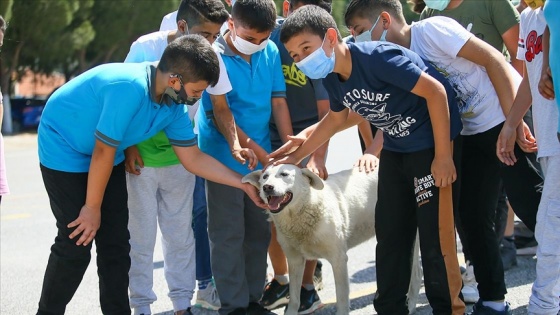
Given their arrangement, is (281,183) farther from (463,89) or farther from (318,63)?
(463,89)

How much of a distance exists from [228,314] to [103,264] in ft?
2.87

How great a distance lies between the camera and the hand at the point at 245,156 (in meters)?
4.86

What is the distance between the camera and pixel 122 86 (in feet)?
13.9

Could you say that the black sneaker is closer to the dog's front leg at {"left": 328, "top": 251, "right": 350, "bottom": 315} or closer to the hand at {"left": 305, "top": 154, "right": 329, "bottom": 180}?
the dog's front leg at {"left": 328, "top": 251, "right": 350, "bottom": 315}

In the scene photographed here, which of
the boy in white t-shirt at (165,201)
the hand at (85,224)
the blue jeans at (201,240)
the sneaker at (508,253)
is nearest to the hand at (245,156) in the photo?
the boy in white t-shirt at (165,201)

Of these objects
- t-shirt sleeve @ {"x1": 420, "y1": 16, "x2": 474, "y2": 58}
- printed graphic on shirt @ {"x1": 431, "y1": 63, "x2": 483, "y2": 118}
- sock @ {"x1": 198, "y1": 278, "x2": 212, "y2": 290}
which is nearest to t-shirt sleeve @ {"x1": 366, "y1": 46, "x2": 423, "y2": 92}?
t-shirt sleeve @ {"x1": 420, "y1": 16, "x2": 474, "y2": 58}

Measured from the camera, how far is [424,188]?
14.3ft

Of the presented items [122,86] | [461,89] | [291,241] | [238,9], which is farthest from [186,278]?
[461,89]

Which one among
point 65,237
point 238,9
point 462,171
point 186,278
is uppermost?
point 238,9

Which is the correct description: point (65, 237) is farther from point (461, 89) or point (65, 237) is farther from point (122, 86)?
point (461, 89)

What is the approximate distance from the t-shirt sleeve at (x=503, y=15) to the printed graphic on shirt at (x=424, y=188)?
193 cm

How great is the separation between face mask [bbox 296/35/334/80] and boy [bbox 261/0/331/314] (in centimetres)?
120

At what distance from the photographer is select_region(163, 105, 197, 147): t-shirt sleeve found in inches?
184

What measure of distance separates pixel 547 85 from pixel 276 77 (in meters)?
1.83
